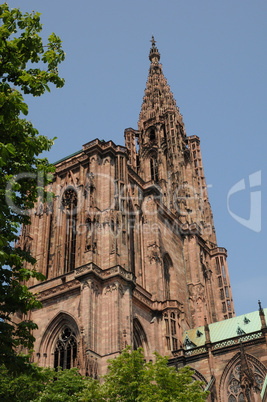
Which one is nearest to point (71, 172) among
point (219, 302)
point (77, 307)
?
point (77, 307)

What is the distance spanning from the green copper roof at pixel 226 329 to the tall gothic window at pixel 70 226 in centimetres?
908

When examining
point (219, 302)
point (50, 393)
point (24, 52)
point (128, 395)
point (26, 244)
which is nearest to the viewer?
point (24, 52)

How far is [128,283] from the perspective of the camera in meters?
31.1

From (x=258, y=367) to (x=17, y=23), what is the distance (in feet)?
79.3

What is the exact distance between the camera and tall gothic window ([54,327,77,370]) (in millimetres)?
30217

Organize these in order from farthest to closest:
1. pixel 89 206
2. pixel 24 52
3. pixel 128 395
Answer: pixel 89 206 < pixel 128 395 < pixel 24 52

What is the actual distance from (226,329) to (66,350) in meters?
11.7

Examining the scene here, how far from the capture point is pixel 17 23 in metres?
12.6

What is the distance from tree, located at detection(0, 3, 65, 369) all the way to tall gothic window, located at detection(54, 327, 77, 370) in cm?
1818

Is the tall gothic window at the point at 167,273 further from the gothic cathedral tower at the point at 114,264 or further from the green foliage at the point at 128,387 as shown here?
the green foliage at the point at 128,387

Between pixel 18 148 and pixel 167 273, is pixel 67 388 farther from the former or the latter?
pixel 167 273

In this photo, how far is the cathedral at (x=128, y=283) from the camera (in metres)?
29.9

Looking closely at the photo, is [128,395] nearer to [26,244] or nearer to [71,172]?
[26,244]

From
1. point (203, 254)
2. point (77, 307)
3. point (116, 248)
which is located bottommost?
point (77, 307)
